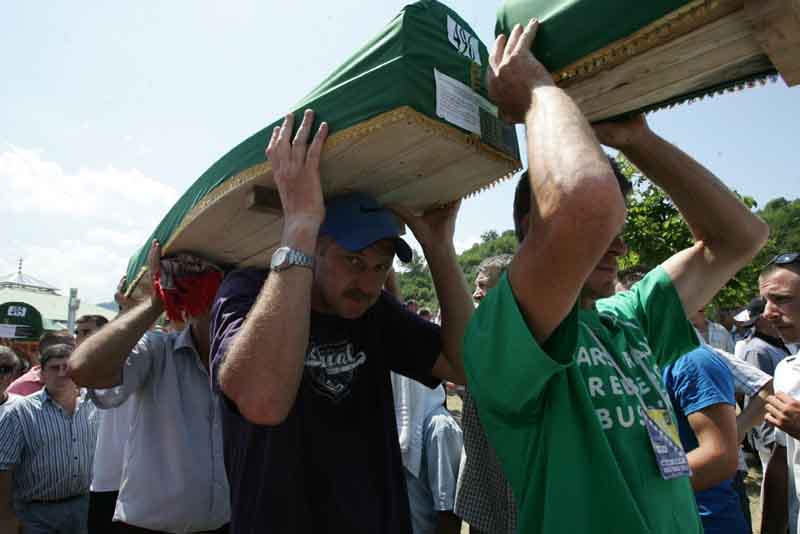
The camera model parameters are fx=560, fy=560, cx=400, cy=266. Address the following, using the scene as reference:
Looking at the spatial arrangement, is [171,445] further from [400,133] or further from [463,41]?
[463,41]

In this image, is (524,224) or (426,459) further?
(426,459)

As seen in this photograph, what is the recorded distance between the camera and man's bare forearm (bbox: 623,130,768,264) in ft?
5.74

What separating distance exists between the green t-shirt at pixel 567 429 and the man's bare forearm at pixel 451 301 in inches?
27.4

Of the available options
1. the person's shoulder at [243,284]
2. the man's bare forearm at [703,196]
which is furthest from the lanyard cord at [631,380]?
the person's shoulder at [243,284]

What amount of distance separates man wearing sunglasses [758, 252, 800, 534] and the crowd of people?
0.01 m

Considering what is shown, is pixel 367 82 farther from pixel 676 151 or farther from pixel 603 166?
pixel 676 151

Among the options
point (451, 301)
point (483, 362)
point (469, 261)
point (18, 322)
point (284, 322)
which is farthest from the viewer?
point (469, 261)

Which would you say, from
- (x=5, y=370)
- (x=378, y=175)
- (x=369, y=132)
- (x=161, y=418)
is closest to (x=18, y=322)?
(x=5, y=370)

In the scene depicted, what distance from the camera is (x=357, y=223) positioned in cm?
186

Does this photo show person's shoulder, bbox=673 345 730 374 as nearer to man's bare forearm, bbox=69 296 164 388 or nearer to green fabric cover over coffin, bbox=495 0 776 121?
green fabric cover over coffin, bbox=495 0 776 121

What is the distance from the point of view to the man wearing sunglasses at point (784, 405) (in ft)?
8.77

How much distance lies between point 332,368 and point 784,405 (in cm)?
223

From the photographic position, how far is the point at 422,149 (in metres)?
1.67

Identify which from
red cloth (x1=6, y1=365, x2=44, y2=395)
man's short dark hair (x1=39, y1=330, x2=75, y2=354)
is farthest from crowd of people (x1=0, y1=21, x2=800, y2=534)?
red cloth (x1=6, y1=365, x2=44, y2=395)
